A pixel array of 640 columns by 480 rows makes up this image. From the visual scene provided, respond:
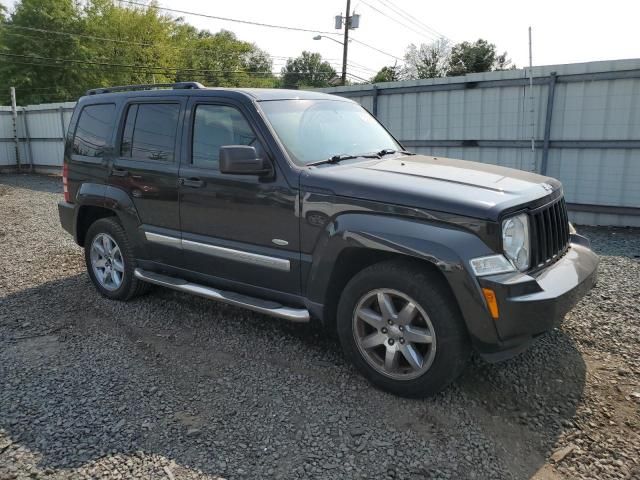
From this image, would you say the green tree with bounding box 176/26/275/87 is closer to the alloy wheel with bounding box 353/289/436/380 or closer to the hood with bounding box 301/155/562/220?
the hood with bounding box 301/155/562/220

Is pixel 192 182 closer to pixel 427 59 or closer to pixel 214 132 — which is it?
pixel 214 132

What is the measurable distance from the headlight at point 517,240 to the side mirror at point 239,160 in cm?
171

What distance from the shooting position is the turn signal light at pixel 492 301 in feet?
9.37

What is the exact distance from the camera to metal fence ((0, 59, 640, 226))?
8.02 meters

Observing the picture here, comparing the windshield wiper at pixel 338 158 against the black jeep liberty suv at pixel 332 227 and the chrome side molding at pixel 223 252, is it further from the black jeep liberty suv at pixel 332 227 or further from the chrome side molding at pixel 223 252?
the chrome side molding at pixel 223 252

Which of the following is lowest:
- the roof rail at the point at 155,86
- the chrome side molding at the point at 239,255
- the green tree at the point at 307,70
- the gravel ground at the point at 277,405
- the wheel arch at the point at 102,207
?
the gravel ground at the point at 277,405

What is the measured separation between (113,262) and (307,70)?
75829mm

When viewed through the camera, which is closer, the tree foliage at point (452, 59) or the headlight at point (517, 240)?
the headlight at point (517, 240)

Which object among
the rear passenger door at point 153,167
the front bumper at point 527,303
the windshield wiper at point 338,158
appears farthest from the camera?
the rear passenger door at point 153,167

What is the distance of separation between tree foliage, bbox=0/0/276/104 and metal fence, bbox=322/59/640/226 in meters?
35.5

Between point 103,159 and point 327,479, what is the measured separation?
149 inches

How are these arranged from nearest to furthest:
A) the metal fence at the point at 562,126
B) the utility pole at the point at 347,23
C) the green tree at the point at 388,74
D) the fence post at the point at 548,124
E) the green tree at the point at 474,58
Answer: the metal fence at the point at 562,126
the fence post at the point at 548,124
the utility pole at the point at 347,23
the green tree at the point at 388,74
the green tree at the point at 474,58

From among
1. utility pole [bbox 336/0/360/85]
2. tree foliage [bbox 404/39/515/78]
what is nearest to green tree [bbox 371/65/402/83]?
tree foliage [bbox 404/39/515/78]

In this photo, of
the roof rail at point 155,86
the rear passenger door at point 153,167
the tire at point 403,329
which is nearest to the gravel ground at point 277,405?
the tire at point 403,329
